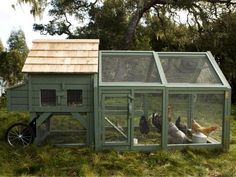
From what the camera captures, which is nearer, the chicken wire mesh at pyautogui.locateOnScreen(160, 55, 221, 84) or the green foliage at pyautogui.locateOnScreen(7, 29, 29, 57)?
the chicken wire mesh at pyautogui.locateOnScreen(160, 55, 221, 84)

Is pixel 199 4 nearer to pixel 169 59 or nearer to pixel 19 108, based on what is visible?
pixel 169 59

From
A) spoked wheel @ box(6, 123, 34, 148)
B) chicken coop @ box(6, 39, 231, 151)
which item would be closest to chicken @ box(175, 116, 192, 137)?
chicken coop @ box(6, 39, 231, 151)

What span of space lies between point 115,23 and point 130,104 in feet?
36.3

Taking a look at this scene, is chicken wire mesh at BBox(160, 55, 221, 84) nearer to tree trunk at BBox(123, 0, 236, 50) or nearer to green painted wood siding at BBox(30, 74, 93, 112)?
green painted wood siding at BBox(30, 74, 93, 112)

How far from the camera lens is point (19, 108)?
6758mm

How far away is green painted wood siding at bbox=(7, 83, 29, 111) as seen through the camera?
672cm

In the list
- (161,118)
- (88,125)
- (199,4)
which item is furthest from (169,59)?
(199,4)

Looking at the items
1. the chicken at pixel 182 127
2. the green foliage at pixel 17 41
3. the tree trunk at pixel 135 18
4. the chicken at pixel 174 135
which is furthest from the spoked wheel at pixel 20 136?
the green foliage at pixel 17 41

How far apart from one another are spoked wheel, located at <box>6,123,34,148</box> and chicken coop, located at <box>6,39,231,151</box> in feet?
0.06

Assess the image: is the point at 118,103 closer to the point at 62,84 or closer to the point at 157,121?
the point at 157,121

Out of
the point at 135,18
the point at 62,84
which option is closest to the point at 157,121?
the point at 62,84

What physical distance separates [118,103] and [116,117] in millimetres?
267

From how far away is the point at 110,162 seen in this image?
6035mm

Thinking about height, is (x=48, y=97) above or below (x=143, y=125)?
above
